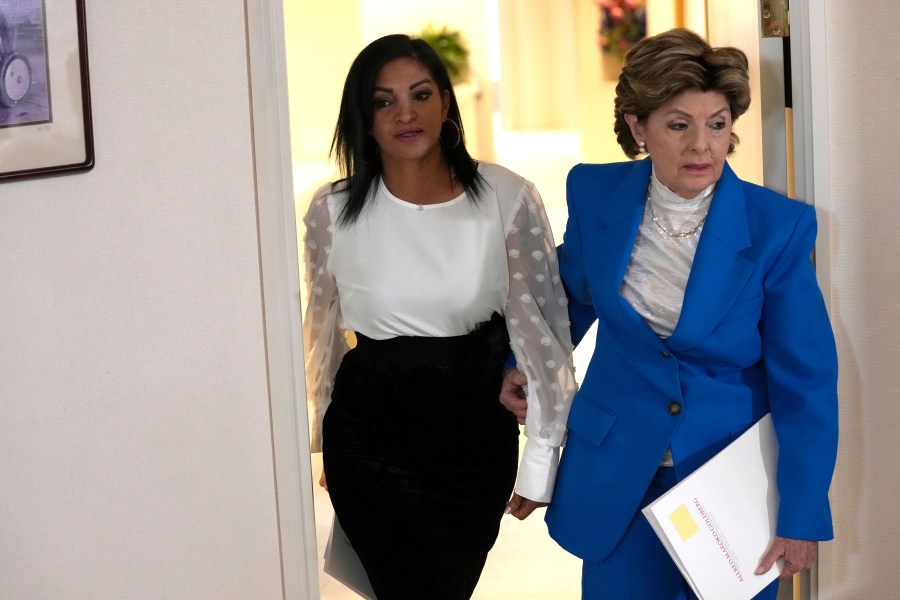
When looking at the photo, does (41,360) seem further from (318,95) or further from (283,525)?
(318,95)

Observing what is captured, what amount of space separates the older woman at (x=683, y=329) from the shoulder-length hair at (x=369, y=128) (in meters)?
0.35

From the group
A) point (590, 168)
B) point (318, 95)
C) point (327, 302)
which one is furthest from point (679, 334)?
point (318, 95)

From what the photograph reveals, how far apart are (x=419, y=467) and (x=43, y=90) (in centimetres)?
112

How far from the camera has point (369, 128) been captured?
7.13ft

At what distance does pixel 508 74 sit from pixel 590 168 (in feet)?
37.1

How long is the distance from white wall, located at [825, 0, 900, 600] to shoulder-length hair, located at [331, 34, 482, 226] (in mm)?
748

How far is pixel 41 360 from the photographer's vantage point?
2127 mm

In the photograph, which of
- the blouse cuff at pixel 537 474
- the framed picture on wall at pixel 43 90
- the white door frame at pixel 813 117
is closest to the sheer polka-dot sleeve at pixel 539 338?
the blouse cuff at pixel 537 474

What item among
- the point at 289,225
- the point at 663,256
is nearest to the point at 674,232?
the point at 663,256

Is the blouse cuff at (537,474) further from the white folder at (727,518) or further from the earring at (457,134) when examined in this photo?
the earring at (457,134)

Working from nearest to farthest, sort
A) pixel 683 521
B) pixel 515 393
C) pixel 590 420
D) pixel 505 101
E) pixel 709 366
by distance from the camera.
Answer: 1. pixel 683 521
2. pixel 709 366
3. pixel 590 420
4. pixel 515 393
5. pixel 505 101

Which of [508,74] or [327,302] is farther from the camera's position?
[508,74]

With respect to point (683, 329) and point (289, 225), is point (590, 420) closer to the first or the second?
point (683, 329)

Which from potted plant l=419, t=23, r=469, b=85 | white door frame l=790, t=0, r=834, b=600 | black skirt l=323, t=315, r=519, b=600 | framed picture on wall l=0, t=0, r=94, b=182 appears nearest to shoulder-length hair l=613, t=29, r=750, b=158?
white door frame l=790, t=0, r=834, b=600
